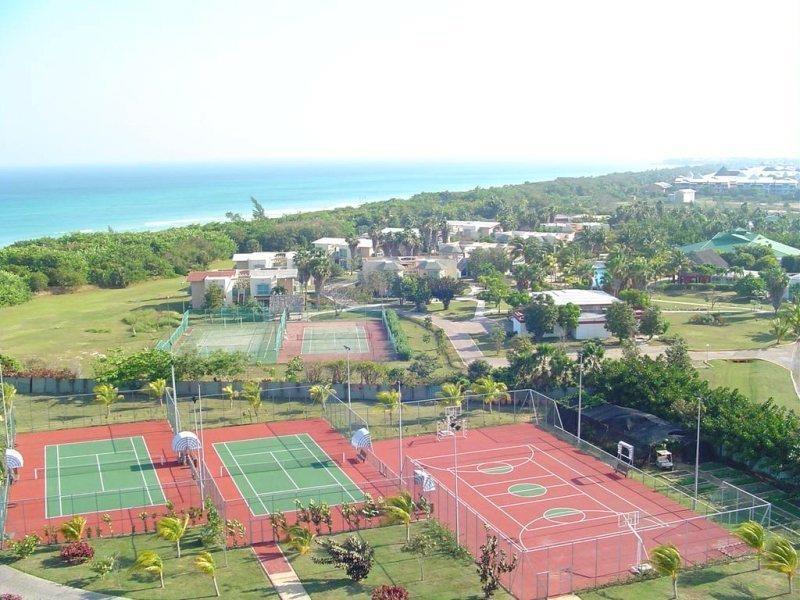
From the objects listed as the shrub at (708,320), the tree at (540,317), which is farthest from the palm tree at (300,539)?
the shrub at (708,320)

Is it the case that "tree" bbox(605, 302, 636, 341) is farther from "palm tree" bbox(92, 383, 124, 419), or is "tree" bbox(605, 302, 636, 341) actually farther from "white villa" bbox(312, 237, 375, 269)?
"white villa" bbox(312, 237, 375, 269)

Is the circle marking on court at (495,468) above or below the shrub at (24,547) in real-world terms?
below

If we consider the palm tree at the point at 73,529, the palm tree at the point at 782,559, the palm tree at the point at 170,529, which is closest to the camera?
the palm tree at the point at 782,559

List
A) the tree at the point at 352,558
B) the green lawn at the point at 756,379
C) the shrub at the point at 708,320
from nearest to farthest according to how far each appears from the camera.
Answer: the tree at the point at 352,558
the green lawn at the point at 756,379
the shrub at the point at 708,320

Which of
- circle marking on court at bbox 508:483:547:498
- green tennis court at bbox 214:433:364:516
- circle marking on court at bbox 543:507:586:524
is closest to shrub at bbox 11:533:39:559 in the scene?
green tennis court at bbox 214:433:364:516

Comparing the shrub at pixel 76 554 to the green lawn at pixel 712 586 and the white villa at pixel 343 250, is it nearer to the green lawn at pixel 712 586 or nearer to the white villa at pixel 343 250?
the green lawn at pixel 712 586

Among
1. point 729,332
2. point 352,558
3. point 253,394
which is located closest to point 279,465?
point 253,394

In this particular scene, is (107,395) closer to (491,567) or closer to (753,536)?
(491,567)
